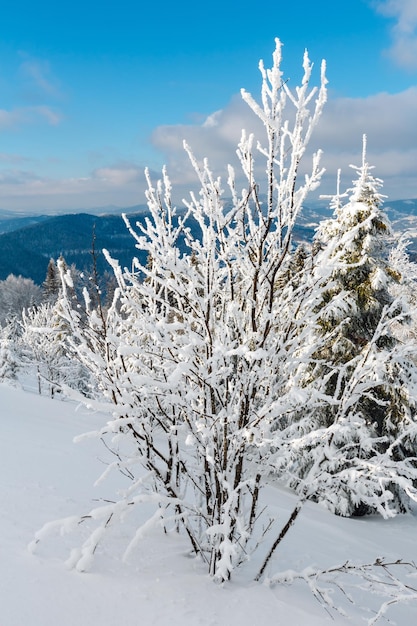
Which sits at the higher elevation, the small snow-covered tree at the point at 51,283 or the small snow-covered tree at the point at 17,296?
the small snow-covered tree at the point at 51,283

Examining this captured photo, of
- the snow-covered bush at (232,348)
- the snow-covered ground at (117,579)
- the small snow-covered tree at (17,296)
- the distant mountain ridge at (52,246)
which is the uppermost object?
the distant mountain ridge at (52,246)

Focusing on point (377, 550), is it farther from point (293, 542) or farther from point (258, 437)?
point (258, 437)

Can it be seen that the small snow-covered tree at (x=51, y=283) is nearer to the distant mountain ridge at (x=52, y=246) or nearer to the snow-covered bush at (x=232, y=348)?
the snow-covered bush at (x=232, y=348)

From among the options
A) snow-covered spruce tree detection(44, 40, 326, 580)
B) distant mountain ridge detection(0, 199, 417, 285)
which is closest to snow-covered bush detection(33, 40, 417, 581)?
snow-covered spruce tree detection(44, 40, 326, 580)

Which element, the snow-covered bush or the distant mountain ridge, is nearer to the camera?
the snow-covered bush

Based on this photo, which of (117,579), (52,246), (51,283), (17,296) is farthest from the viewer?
(52,246)

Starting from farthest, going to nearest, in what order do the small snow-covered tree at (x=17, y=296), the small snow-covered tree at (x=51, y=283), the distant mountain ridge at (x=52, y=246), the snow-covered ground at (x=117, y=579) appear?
the distant mountain ridge at (x=52, y=246) < the small snow-covered tree at (x=17, y=296) < the small snow-covered tree at (x=51, y=283) < the snow-covered ground at (x=117, y=579)

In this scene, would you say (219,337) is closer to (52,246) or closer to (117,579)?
(117,579)

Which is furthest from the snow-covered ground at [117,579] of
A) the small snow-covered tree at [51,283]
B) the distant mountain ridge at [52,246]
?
the distant mountain ridge at [52,246]

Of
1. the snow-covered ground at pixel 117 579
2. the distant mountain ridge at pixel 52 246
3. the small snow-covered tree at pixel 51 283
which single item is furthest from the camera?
the distant mountain ridge at pixel 52 246

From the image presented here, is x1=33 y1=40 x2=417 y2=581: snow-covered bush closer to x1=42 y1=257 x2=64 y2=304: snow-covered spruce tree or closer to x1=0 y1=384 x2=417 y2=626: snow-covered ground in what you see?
x1=0 y1=384 x2=417 y2=626: snow-covered ground

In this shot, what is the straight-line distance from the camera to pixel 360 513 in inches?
404

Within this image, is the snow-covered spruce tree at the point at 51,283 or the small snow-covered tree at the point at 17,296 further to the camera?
the small snow-covered tree at the point at 17,296

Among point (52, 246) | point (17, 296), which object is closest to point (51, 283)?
point (17, 296)
